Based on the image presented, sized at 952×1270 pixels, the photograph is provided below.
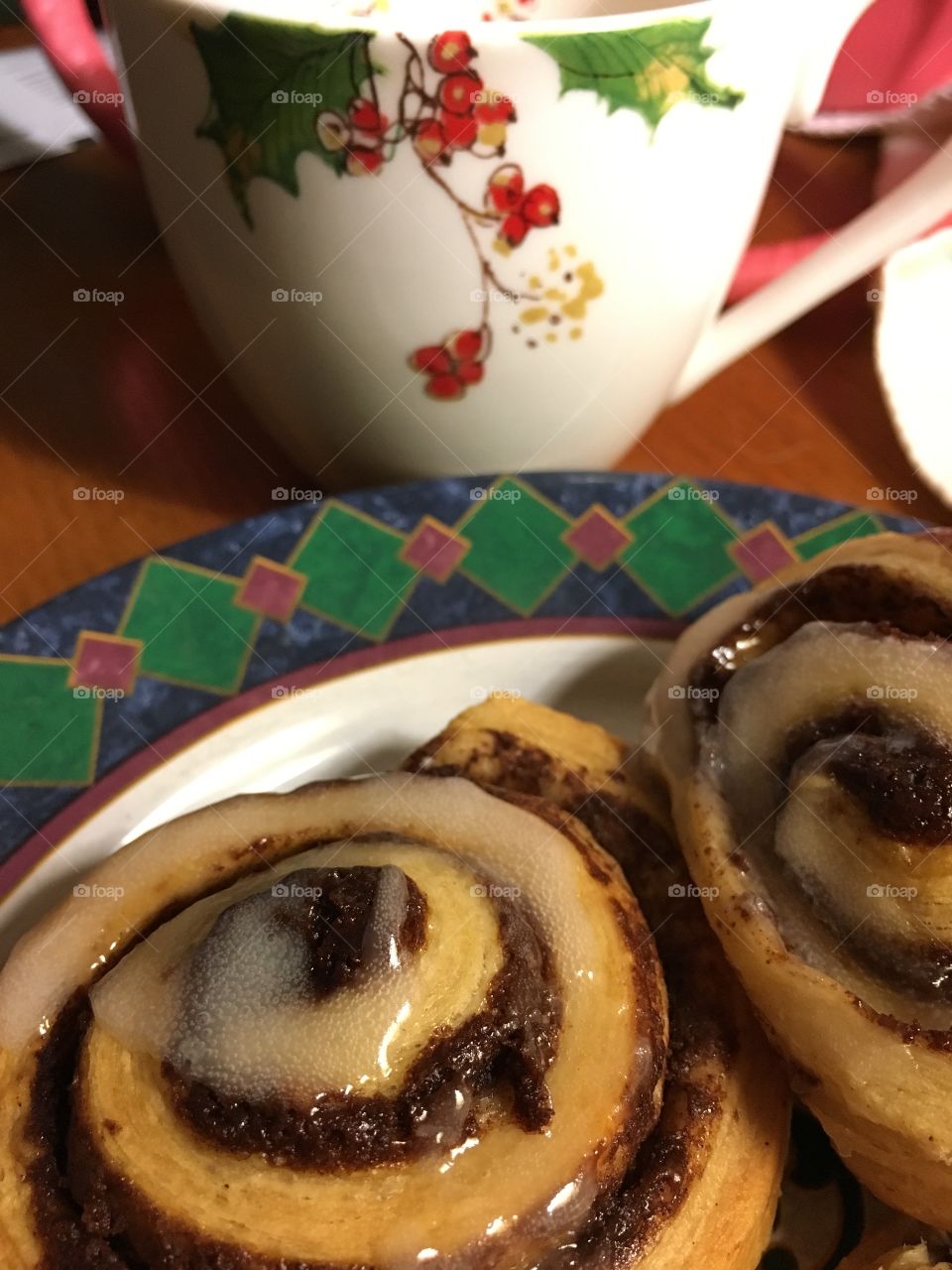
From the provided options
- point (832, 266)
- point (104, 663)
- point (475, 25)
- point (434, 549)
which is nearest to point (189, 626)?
point (104, 663)

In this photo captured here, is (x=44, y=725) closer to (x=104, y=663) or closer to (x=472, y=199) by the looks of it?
(x=104, y=663)

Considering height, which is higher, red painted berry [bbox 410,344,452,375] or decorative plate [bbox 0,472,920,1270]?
red painted berry [bbox 410,344,452,375]

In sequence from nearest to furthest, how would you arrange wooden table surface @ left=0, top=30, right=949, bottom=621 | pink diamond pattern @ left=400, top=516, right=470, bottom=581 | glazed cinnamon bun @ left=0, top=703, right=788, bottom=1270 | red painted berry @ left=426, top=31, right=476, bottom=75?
1. glazed cinnamon bun @ left=0, top=703, right=788, bottom=1270
2. red painted berry @ left=426, top=31, right=476, bottom=75
3. pink diamond pattern @ left=400, top=516, right=470, bottom=581
4. wooden table surface @ left=0, top=30, right=949, bottom=621

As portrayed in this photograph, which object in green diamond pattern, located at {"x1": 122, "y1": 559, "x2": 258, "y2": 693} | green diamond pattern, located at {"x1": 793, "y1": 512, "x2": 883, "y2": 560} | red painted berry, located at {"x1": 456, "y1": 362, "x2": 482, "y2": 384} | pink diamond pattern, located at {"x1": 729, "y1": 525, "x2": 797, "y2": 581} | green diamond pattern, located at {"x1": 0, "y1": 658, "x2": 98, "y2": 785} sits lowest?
green diamond pattern, located at {"x1": 0, "y1": 658, "x2": 98, "y2": 785}

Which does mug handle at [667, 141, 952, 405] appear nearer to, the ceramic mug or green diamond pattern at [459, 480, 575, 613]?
the ceramic mug

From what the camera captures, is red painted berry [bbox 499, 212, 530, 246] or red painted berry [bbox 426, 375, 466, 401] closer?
red painted berry [bbox 499, 212, 530, 246]

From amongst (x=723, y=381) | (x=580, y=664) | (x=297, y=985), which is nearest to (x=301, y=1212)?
(x=297, y=985)

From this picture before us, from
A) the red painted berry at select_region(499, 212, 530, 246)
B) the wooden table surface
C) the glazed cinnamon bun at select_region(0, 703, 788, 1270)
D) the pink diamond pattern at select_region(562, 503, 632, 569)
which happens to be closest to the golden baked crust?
the glazed cinnamon bun at select_region(0, 703, 788, 1270)

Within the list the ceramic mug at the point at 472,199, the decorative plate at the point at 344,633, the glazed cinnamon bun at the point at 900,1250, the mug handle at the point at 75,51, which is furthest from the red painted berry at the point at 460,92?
the glazed cinnamon bun at the point at 900,1250

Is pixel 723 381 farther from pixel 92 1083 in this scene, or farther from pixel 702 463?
pixel 92 1083
